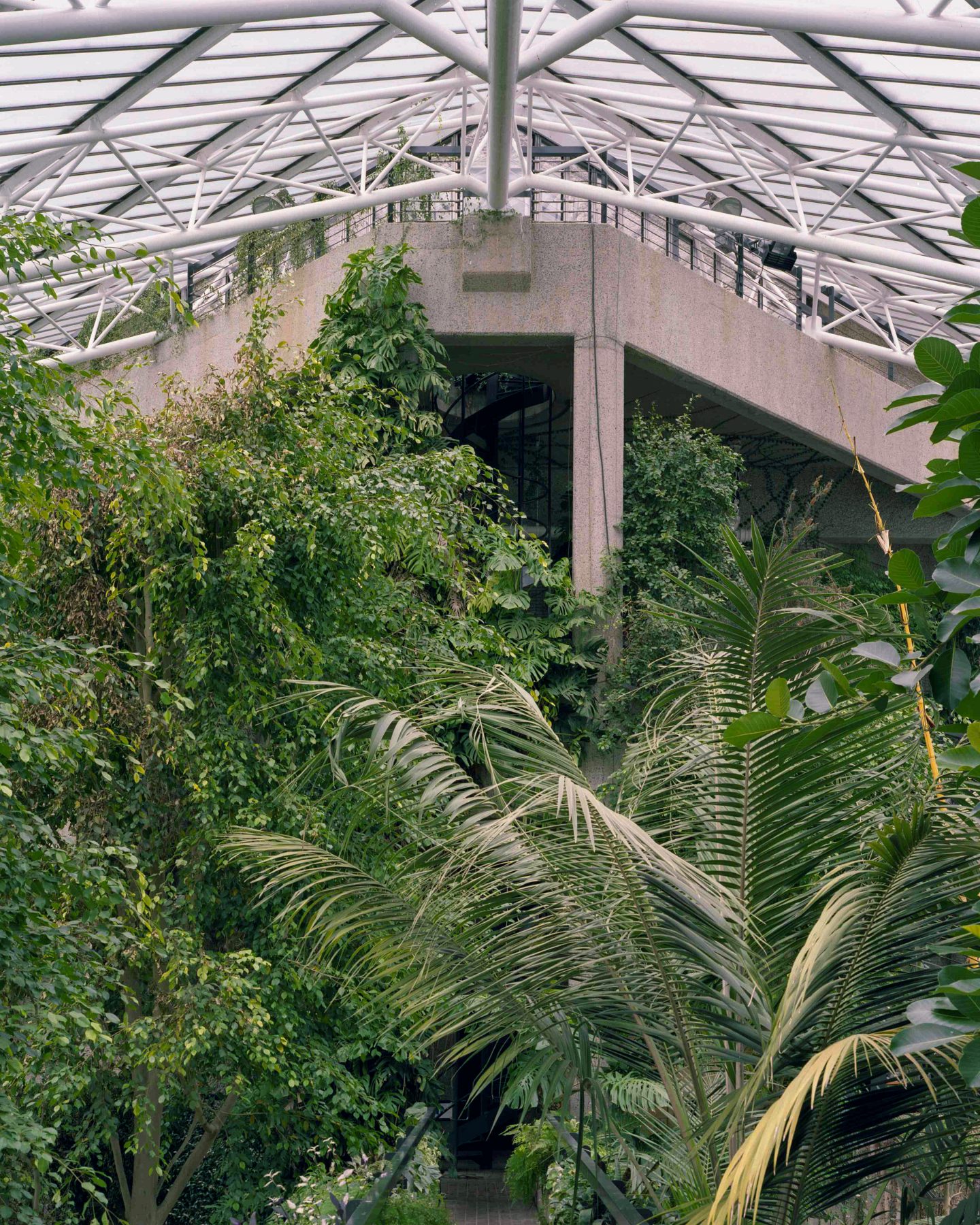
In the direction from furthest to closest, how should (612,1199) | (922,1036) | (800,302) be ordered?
(800,302)
(612,1199)
(922,1036)

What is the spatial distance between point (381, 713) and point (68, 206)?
39.9ft

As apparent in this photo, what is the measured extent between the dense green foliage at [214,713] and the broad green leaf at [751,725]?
11.9 ft

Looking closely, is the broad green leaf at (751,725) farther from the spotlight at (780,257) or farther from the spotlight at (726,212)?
the spotlight at (780,257)

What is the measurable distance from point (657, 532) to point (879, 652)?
419 inches

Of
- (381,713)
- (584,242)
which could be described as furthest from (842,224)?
(381,713)

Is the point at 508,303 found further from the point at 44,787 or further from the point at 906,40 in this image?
the point at 44,787

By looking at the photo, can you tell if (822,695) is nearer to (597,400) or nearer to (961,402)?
(961,402)

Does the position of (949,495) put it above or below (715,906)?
above

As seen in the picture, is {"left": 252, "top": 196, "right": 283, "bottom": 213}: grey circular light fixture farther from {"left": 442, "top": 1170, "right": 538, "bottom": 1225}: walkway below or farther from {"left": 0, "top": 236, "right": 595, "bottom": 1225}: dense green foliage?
{"left": 442, "top": 1170, "right": 538, "bottom": 1225}: walkway below

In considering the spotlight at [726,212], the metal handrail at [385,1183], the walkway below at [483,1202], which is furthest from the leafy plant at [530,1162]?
the spotlight at [726,212]

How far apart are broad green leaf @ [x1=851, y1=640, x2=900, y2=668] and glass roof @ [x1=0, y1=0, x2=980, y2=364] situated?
21.4 feet

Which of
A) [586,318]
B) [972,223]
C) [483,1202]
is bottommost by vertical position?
[483,1202]

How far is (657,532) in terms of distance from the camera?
12.3 meters

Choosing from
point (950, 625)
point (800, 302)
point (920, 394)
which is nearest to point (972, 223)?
point (920, 394)
